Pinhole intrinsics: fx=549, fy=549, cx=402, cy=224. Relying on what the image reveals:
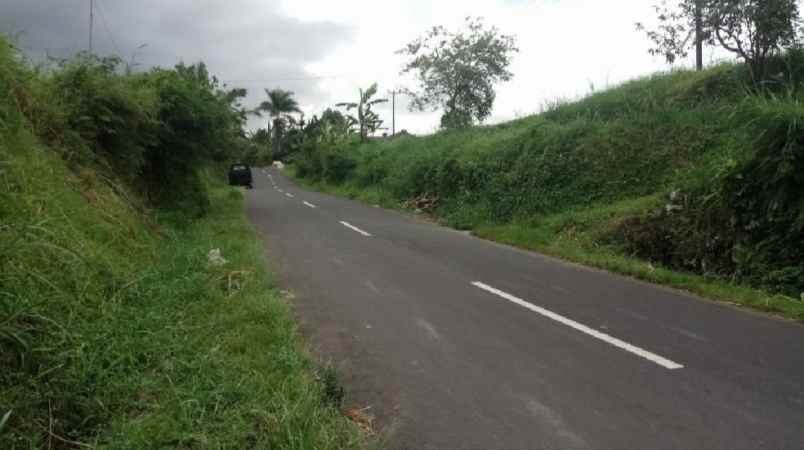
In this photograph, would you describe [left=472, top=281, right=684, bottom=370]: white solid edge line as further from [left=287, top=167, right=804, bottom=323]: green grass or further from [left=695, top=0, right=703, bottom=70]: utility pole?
[left=695, top=0, right=703, bottom=70]: utility pole

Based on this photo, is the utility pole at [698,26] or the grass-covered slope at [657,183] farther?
the utility pole at [698,26]

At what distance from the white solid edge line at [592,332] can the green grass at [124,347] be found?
2.69 metres

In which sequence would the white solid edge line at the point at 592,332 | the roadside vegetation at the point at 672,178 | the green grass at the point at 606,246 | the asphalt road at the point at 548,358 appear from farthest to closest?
1. the roadside vegetation at the point at 672,178
2. the green grass at the point at 606,246
3. the white solid edge line at the point at 592,332
4. the asphalt road at the point at 548,358

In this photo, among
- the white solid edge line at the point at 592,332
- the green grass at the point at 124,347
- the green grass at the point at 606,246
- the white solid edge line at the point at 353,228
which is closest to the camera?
the green grass at the point at 124,347

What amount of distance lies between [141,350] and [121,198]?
212 inches

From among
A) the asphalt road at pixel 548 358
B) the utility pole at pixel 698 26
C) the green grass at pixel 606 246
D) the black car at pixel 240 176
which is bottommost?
the asphalt road at pixel 548 358

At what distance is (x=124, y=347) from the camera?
4.00 m

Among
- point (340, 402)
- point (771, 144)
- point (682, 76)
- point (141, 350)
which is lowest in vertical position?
point (340, 402)

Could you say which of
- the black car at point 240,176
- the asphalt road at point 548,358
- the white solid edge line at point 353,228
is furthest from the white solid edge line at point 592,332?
the black car at point 240,176

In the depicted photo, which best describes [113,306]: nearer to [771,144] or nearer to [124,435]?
[124,435]

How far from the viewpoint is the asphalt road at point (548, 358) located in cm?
347

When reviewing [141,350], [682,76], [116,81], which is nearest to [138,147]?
[116,81]

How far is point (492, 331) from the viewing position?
5.44 m

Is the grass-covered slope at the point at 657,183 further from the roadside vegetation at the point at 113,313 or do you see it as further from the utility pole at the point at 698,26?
the roadside vegetation at the point at 113,313
